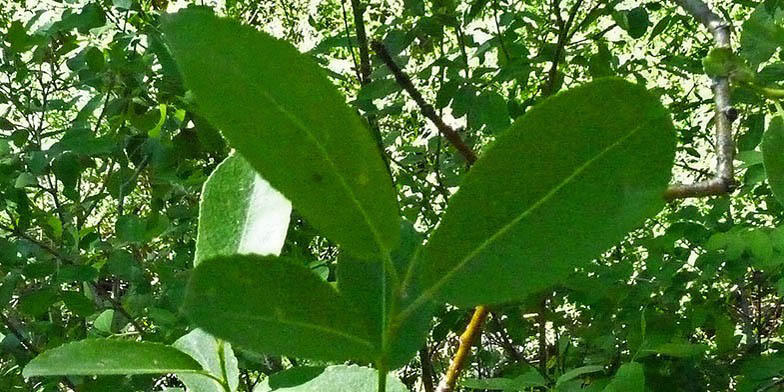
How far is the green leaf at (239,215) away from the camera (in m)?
0.23

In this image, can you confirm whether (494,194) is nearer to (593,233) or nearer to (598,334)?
(593,233)

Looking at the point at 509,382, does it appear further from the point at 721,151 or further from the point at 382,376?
the point at 382,376

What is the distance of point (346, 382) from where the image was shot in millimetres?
273

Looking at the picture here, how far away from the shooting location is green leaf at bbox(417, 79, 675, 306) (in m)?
0.16

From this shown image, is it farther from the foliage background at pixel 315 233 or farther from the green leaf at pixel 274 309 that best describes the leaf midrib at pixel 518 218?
the foliage background at pixel 315 233

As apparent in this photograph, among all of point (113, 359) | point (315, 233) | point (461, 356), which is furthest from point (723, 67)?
point (315, 233)

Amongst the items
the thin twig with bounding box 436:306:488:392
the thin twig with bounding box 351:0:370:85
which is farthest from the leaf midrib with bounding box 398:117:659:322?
the thin twig with bounding box 351:0:370:85

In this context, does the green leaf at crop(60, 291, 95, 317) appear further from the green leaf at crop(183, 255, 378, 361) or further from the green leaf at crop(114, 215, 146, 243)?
the green leaf at crop(183, 255, 378, 361)

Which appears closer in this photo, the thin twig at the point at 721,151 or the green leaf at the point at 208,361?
the green leaf at the point at 208,361

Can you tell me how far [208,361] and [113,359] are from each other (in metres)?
0.05

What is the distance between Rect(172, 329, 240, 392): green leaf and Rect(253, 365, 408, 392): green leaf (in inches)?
0.7

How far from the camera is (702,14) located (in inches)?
26.9

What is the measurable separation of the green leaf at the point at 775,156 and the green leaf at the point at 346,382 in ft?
0.49

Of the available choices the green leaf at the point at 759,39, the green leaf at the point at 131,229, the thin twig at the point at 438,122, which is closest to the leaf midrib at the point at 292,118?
the thin twig at the point at 438,122
